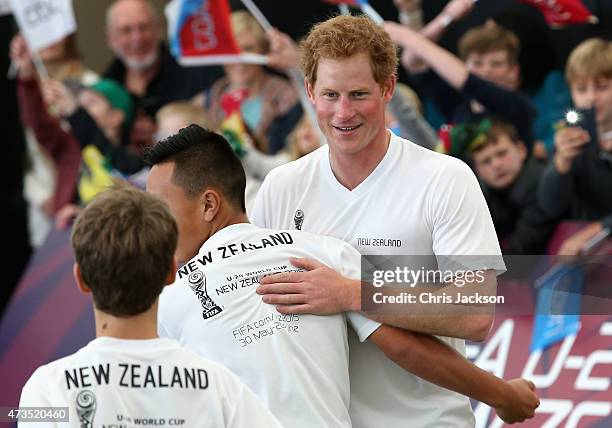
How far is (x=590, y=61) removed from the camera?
699cm

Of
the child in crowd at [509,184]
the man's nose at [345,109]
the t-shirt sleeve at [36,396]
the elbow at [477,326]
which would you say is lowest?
the child in crowd at [509,184]

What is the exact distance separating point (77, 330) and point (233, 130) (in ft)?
5.55

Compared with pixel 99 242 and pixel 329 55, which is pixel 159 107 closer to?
pixel 329 55

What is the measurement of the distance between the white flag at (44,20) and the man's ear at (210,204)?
5173 mm

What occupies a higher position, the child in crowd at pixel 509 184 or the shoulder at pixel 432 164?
the shoulder at pixel 432 164

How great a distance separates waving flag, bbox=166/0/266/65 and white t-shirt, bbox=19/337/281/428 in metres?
5.27

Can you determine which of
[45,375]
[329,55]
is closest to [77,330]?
[329,55]

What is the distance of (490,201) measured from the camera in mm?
7203

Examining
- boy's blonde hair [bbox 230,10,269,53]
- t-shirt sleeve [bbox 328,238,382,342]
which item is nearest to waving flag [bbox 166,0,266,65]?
boy's blonde hair [bbox 230,10,269,53]

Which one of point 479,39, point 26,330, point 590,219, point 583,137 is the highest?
point 479,39

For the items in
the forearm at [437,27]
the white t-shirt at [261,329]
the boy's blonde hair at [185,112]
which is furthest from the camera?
the boy's blonde hair at [185,112]

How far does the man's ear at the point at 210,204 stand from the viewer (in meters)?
3.90

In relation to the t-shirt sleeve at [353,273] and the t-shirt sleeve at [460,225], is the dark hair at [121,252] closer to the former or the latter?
the t-shirt sleeve at [353,273]

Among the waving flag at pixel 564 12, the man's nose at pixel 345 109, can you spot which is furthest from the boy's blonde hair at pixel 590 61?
the man's nose at pixel 345 109
